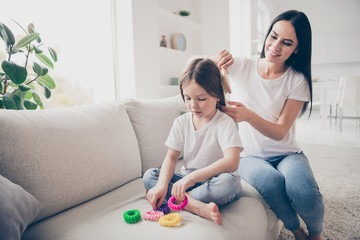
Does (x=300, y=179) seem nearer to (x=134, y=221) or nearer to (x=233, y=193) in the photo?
(x=233, y=193)

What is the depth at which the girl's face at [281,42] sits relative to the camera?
1.26 m

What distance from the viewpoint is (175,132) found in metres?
1.23

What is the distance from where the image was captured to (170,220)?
35.6 inches

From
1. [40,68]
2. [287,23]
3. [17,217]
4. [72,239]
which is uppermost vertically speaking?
[287,23]

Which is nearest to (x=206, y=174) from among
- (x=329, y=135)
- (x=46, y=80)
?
(x=46, y=80)

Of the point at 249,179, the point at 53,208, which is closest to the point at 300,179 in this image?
the point at 249,179

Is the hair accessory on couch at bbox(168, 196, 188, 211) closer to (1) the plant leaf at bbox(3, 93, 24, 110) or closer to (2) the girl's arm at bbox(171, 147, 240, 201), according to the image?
(2) the girl's arm at bbox(171, 147, 240, 201)

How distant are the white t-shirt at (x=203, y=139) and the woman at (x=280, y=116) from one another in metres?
0.09

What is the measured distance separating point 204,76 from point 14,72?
846mm

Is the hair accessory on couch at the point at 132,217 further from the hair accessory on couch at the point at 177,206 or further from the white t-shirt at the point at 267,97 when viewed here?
the white t-shirt at the point at 267,97

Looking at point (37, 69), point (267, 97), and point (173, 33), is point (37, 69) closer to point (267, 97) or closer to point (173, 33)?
point (267, 97)

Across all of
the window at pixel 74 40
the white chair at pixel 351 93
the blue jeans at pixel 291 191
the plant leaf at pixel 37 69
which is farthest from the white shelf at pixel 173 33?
the white chair at pixel 351 93

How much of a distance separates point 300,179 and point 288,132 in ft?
1.13

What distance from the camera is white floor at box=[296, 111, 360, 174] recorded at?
8.98 ft
